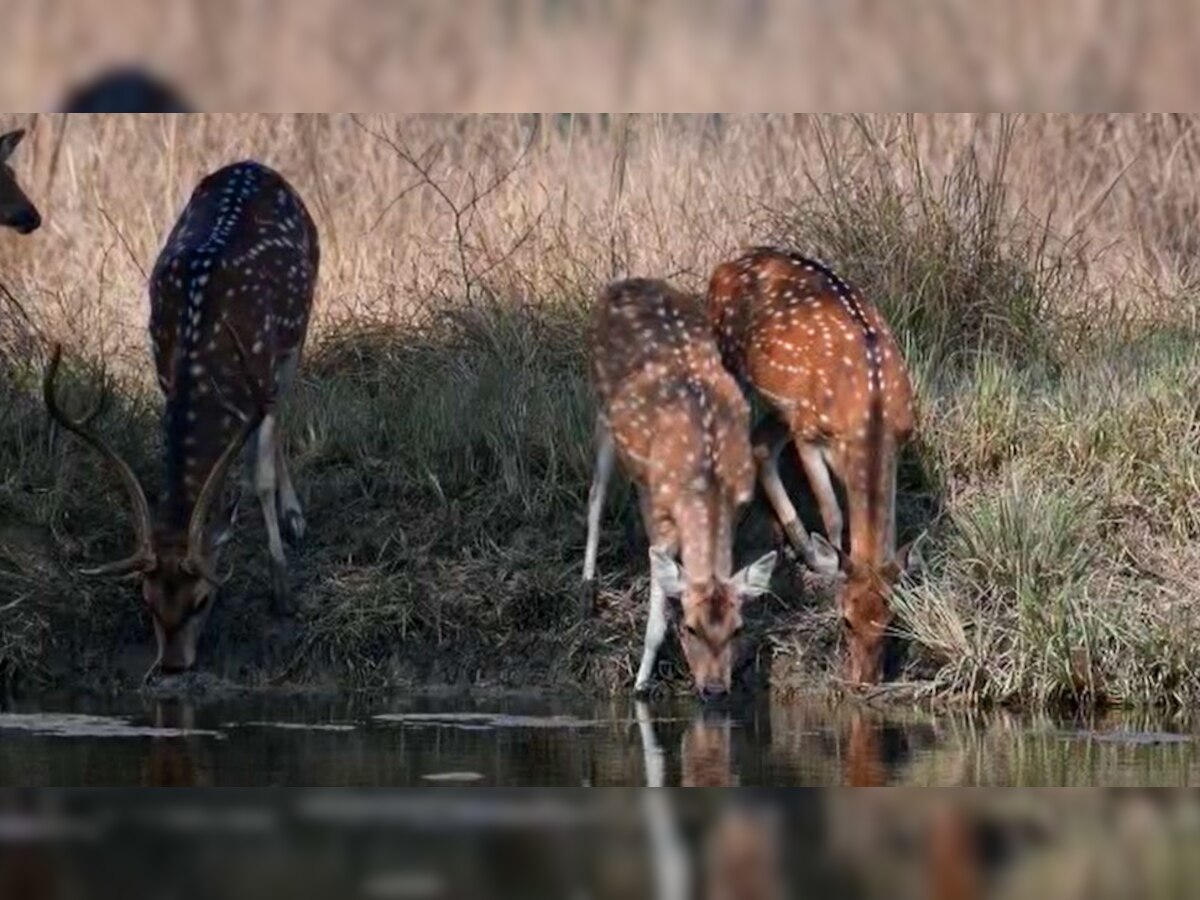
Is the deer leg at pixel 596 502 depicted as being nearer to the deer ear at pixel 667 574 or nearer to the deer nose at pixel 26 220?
the deer ear at pixel 667 574

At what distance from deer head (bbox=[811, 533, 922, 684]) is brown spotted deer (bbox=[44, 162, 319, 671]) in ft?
8.89

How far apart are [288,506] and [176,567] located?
4.49ft

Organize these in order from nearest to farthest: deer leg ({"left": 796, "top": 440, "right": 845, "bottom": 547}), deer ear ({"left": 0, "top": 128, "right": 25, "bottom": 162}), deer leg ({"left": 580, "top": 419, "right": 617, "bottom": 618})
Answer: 1. deer leg ({"left": 580, "top": 419, "right": 617, "bottom": 618})
2. deer leg ({"left": 796, "top": 440, "right": 845, "bottom": 547})
3. deer ear ({"left": 0, "top": 128, "right": 25, "bottom": 162})

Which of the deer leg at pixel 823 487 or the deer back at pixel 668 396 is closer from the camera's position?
the deer back at pixel 668 396

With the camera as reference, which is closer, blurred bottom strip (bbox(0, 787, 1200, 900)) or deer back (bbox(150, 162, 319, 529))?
blurred bottom strip (bbox(0, 787, 1200, 900))

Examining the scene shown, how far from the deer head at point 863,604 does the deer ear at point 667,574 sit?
2.63 ft

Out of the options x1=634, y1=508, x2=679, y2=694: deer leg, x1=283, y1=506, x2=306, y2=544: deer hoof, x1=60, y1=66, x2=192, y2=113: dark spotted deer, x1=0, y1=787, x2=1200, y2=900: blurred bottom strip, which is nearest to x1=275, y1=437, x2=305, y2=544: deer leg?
x1=283, y1=506, x2=306, y2=544: deer hoof

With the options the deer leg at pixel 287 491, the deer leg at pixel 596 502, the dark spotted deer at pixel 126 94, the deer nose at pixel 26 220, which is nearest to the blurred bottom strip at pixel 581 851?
Result: the dark spotted deer at pixel 126 94

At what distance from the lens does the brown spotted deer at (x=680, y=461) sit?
37.8 ft

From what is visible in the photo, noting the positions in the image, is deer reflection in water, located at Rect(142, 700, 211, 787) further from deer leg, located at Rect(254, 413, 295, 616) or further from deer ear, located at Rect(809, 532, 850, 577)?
deer ear, located at Rect(809, 532, 850, 577)

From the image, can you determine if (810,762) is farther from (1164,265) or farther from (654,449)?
(1164,265)

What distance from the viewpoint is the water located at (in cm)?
925

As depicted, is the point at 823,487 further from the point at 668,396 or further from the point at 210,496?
the point at 210,496

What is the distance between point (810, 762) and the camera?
9906 millimetres
